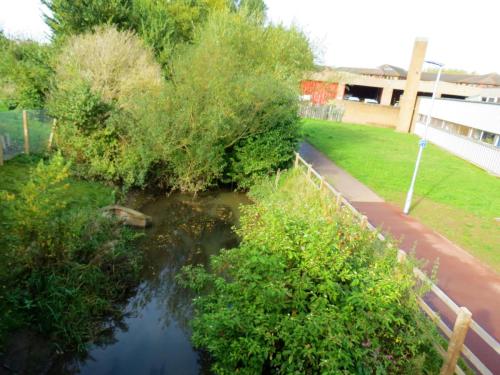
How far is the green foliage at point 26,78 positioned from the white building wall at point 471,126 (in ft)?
78.8

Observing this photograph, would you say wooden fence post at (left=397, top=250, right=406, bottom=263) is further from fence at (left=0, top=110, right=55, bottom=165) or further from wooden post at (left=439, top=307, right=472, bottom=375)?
fence at (left=0, top=110, right=55, bottom=165)

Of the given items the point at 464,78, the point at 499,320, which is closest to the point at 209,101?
the point at 499,320

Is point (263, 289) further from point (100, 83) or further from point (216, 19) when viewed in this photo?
point (216, 19)

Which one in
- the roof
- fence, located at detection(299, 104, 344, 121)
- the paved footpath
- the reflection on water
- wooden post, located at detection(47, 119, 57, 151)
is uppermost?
the roof

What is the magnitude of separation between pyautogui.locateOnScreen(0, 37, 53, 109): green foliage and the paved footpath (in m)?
14.0

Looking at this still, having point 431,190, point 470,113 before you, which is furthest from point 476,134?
point 431,190

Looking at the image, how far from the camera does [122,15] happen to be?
20.2 meters

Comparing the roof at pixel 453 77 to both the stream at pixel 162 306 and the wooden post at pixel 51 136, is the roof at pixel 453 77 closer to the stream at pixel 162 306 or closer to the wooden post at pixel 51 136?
the stream at pixel 162 306

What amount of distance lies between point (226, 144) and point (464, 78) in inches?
1862

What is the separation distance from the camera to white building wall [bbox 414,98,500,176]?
21.2 m

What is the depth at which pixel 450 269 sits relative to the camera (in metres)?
9.35

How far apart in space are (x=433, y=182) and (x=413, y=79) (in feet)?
62.8

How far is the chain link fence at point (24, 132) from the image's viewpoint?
12.5 metres

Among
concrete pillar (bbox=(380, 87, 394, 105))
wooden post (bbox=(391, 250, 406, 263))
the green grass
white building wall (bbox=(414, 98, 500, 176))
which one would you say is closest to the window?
white building wall (bbox=(414, 98, 500, 176))
